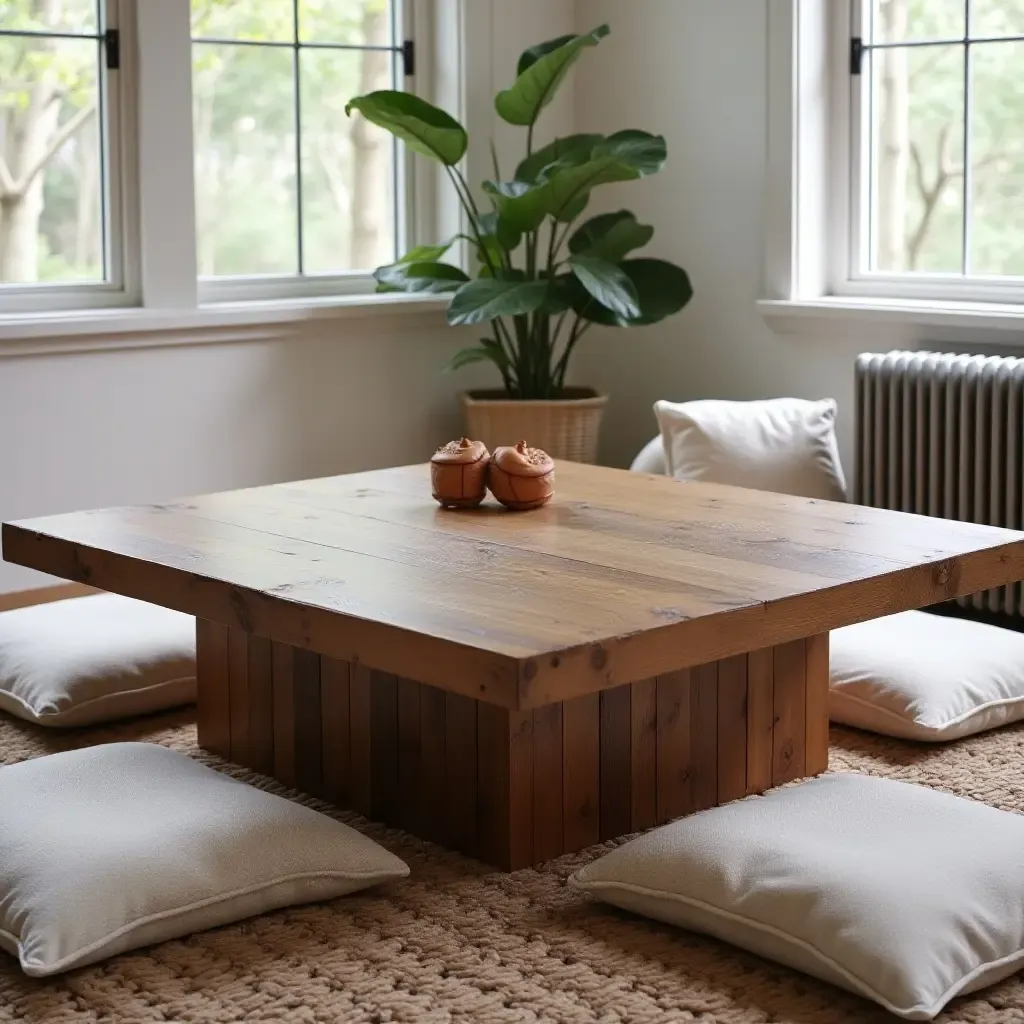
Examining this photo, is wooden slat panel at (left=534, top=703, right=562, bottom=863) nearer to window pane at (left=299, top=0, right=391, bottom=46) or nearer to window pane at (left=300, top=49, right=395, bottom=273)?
window pane at (left=300, top=49, right=395, bottom=273)

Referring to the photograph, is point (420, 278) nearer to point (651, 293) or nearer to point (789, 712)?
point (651, 293)

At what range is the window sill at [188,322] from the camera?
4180mm

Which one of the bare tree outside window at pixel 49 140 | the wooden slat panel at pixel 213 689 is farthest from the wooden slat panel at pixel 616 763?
the bare tree outside window at pixel 49 140

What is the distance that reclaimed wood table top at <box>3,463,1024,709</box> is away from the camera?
7.32ft

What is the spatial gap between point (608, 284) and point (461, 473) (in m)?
1.41

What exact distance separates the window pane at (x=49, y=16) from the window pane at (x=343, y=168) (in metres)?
0.66

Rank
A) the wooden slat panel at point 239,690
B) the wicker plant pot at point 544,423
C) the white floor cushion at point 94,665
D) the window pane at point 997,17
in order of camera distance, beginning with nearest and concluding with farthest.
→ 1. the wooden slat panel at point 239,690
2. the white floor cushion at point 94,665
3. the window pane at point 997,17
4. the wicker plant pot at point 544,423

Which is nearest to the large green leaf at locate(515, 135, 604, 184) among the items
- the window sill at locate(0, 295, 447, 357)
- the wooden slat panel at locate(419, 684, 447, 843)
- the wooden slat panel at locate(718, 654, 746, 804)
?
the window sill at locate(0, 295, 447, 357)

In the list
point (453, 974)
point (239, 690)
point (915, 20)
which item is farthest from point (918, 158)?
point (453, 974)

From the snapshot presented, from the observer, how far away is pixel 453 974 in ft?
7.18

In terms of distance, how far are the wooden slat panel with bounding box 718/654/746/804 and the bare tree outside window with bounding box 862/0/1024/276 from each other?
2.05 meters

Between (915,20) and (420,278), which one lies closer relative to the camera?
(915,20)

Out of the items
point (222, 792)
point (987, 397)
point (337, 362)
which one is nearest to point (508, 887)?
point (222, 792)

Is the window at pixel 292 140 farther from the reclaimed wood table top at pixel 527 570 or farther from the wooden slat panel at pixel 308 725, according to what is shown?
the wooden slat panel at pixel 308 725
